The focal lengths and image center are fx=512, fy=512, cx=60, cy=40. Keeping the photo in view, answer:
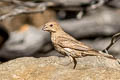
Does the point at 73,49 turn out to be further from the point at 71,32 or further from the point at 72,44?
the point at 71,32

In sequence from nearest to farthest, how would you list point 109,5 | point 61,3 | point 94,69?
point 94,69 < point 61,3 < point 109,5

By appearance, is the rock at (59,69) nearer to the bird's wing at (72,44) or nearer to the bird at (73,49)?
the bird at (73,49)

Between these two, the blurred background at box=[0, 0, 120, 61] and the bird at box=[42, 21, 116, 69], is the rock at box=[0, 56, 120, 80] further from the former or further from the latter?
the blurred background at box=[0, 0, 120, 61]

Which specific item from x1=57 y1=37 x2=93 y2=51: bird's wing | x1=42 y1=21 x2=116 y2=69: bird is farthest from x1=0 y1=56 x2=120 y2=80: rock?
x1=57 y1=37 x2=93 y2=51: bird's wing

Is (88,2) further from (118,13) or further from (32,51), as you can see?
(32,51)

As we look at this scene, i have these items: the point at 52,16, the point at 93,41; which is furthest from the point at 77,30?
the point at 52,16

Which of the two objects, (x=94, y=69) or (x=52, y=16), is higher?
(x=94, y=69)

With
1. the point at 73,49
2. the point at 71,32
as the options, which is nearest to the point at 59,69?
the point at 73,49

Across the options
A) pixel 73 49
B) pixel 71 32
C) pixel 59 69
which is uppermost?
pixel 73 49

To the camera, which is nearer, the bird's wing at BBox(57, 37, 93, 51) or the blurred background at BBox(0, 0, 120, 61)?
the bird's wing at BBox(57, 37, 93, 51)
